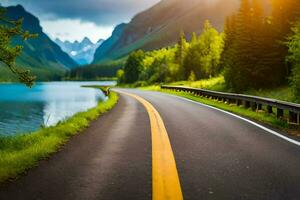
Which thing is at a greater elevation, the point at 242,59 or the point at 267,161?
the point at 242,59

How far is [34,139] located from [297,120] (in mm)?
8386

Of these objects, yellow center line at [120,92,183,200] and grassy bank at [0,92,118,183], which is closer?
yellow center line at [120,92,183,200]

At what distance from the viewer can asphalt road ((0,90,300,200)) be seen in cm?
458

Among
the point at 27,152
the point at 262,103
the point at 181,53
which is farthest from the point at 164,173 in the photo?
the point at 181,53

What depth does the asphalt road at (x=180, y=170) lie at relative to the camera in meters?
4.58

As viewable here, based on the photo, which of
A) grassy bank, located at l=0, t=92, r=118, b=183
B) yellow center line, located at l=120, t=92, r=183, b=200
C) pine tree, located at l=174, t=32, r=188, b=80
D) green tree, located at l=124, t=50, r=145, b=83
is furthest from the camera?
green tree, located at l=124, t=50, r=145, b=83

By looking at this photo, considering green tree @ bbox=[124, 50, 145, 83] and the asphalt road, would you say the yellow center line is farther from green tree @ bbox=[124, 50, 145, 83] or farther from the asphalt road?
green tree @ bbox=[124, 50, 145, 83]

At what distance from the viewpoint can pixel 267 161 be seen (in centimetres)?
644

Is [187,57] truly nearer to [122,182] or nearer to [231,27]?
[231,27]

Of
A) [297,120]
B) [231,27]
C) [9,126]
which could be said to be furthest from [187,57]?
[297,120]

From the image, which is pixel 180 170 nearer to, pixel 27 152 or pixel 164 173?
pixel 164 173

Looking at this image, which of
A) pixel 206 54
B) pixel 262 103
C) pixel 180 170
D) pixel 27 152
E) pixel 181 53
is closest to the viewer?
pixel 180 170

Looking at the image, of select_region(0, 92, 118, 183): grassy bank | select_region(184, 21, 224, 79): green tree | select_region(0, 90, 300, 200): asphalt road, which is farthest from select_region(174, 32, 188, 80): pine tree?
select_region(0, 90, 300, 200): asphalt road

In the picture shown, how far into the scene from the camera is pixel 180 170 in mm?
5715
